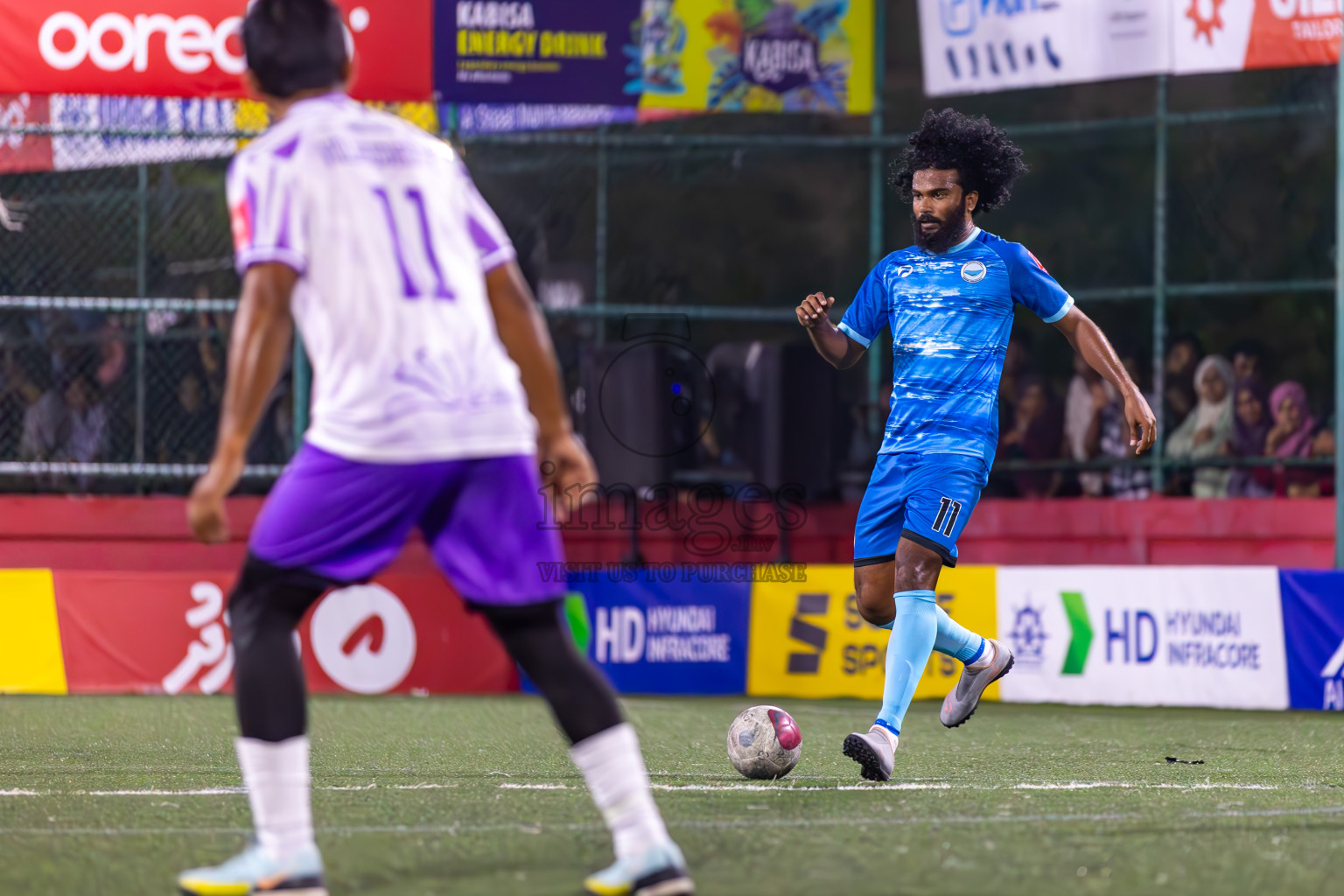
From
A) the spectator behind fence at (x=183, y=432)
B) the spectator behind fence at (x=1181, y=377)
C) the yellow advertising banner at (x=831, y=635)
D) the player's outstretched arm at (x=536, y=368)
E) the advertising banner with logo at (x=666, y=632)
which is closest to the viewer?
the player's outstretched arm at (x=536, y=368)

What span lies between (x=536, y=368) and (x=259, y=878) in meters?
1.18

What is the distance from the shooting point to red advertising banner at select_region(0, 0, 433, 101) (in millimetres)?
12219

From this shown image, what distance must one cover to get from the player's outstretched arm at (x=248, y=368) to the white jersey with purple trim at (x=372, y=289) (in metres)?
0.04

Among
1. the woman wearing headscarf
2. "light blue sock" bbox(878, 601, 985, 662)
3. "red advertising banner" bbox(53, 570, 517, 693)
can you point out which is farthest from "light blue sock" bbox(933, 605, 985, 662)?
the woman wearing headscarf

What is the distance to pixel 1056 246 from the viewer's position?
14938 millimetres

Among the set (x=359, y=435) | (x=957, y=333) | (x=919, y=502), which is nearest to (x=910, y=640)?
(x=919, y=502)

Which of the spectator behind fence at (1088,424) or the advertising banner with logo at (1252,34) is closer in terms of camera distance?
the advertising banner with logo at (1252,34)

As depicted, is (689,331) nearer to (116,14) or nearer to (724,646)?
(724,646)

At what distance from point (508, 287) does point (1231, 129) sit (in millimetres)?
11538

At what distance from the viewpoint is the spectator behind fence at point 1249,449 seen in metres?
12.7

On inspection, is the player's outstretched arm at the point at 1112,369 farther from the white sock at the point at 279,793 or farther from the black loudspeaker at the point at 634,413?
the black loudspeaker at the point at 634,413

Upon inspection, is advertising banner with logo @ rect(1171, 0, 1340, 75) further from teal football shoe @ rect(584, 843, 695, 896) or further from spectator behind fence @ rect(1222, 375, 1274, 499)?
teal football shoe @ rect(584, 843, 695, 896)

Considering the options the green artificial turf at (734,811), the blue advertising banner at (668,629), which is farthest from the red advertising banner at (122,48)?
the green artificial turf at (734,811)

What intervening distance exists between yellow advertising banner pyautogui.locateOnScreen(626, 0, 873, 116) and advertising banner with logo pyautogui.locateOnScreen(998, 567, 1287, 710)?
424cm
